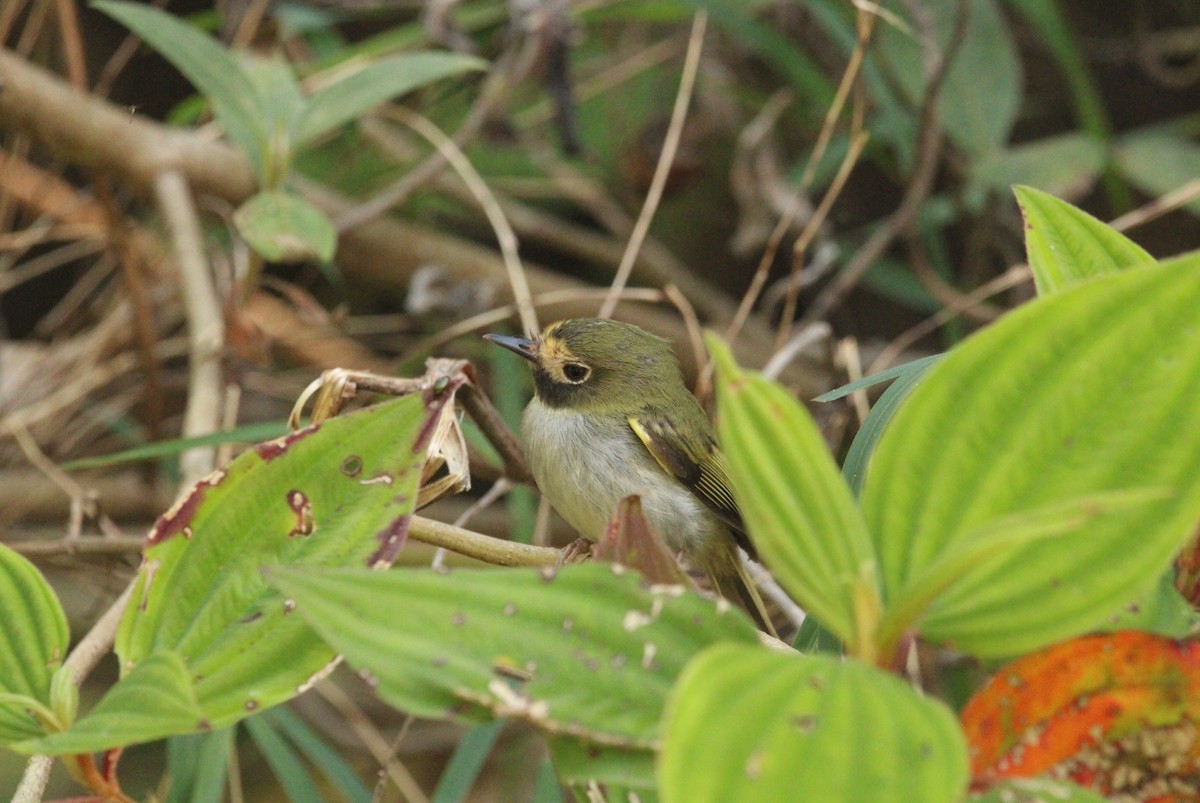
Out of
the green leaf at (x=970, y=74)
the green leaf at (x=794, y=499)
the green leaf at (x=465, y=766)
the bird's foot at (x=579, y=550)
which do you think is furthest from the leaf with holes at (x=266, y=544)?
the green leaf at (x=970, y=74)

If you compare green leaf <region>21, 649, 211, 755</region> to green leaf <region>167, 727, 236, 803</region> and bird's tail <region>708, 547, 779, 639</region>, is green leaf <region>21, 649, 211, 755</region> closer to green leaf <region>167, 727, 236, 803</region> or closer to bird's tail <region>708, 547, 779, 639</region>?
green leaf <region>167, 727, 236, 803</region>

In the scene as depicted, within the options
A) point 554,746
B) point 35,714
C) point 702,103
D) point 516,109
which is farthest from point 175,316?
point 554,746

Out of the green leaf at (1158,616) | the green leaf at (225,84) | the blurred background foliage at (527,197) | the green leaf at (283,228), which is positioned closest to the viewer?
the green leaf at (1158,616)

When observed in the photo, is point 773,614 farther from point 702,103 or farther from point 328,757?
point 702,103

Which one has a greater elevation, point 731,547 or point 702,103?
point 702,103

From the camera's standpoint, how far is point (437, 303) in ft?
9.71

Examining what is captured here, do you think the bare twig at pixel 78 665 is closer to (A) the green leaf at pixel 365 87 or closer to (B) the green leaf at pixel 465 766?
(B) the green leaf at pixel 465 766

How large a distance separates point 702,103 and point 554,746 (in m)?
3.23

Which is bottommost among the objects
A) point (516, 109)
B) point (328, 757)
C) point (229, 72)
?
point (328, 757)

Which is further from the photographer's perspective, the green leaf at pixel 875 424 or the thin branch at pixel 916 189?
the thin branch at pixel 916 189

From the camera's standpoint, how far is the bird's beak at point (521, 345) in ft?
7.64

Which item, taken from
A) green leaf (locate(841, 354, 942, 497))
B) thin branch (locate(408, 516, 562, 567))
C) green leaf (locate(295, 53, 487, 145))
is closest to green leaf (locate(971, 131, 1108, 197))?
green leaf (locate(295, 53, 487, 145))

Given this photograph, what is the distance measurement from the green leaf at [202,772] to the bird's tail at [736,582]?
94 centimetres

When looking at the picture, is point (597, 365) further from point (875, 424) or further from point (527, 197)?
point (527, 197)
